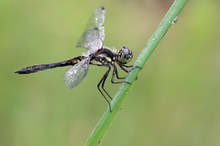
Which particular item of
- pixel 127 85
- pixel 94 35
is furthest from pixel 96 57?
pixel 127 85

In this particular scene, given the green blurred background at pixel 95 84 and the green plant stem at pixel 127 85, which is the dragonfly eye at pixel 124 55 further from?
the green blurred background at pixel 95 84

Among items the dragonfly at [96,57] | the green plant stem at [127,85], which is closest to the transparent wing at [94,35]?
the dragonfly at [96,57]

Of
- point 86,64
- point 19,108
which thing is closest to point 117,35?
point 19,108

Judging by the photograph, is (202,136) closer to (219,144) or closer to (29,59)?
(219,144)

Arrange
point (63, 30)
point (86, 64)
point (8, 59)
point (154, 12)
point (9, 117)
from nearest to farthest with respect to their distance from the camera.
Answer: point (86, 64)
point (9, 117)
point (8, 59)
point (63, 30)
point (154, 12)

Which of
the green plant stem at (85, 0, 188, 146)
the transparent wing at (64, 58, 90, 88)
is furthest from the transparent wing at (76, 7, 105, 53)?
the green plant stem at (85, 0, 188, 146)

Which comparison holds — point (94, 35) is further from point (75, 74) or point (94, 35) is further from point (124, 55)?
point (75, 74)
